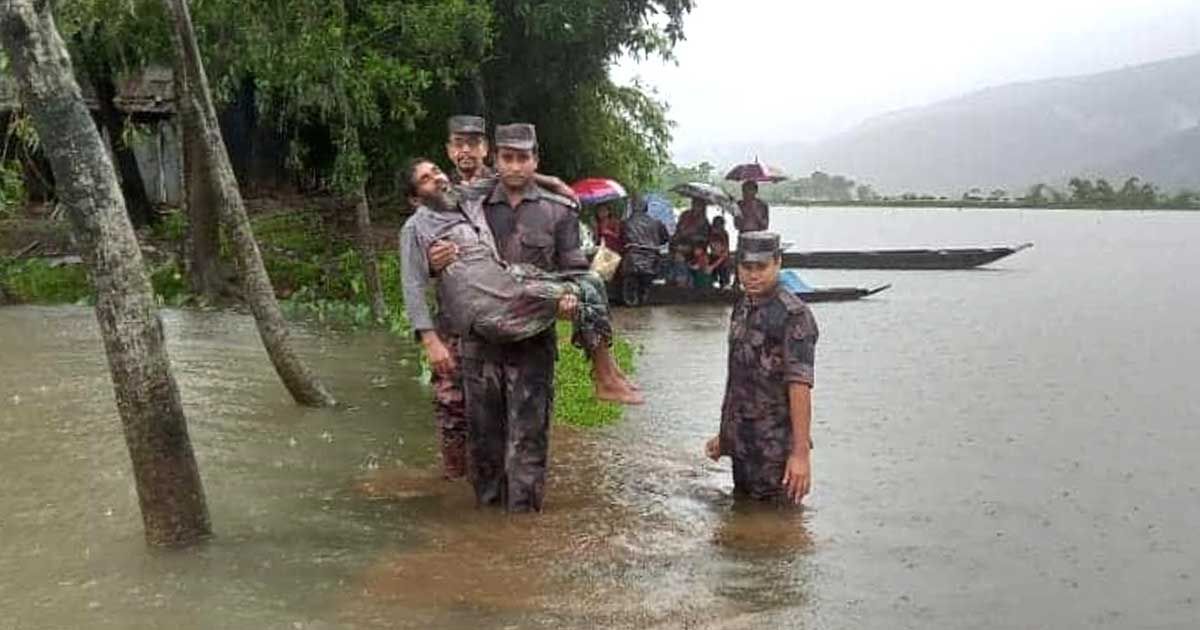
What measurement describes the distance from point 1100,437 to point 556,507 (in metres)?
5.04

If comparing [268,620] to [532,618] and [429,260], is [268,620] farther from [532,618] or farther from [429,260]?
[429,260]

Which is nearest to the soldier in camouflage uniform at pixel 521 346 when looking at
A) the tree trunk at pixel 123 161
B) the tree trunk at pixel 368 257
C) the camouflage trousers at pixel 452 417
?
the camouflage trousers at pixel 452 417

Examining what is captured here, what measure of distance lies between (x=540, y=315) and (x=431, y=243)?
66cm

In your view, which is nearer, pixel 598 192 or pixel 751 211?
pixel 598 192

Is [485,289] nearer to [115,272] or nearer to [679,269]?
[115,272]

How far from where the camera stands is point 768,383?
259 inches

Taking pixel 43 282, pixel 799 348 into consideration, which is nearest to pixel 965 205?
pixel 43 282

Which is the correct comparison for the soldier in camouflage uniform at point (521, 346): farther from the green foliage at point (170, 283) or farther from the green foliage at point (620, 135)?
the green foliage at point (620, 135)

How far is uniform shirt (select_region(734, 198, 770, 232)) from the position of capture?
63.4 ft

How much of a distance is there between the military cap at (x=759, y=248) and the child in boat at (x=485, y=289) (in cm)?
75

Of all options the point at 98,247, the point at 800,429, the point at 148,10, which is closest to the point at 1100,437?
the point at 800,429

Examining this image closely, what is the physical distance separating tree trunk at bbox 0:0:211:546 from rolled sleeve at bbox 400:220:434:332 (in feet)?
3.89

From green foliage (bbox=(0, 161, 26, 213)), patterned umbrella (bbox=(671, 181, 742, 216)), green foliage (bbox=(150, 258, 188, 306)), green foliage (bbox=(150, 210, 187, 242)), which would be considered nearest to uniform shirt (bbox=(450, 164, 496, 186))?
green foliage (bbox=(0, 161, 26, 213))

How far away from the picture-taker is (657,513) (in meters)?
6.75
